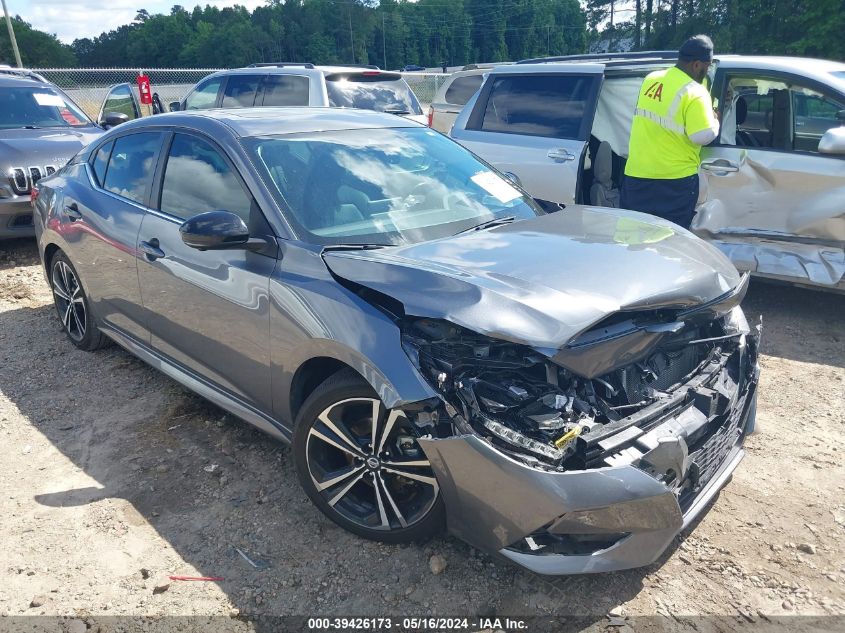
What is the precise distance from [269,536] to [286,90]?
23.7 ft

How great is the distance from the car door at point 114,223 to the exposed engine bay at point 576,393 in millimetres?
2168

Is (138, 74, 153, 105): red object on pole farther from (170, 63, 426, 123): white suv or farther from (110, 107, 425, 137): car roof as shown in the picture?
(110, 107, 425, 137): car roof

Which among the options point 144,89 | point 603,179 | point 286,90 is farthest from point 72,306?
point 144,89

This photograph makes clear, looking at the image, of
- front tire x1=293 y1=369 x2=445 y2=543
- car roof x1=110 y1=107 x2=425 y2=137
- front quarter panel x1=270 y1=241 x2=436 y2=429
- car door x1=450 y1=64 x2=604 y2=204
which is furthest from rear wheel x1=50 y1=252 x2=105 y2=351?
car door x1=450 y1=64 x2=604 y2=204

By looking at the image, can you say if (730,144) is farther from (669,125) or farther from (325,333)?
(325,333)

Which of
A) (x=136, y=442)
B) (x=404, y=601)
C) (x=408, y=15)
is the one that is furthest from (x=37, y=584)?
(x=408, y=15)

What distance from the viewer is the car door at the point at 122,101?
1128 cm

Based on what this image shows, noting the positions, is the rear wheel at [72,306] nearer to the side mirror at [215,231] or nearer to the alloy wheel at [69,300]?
the alloy wheel at [69,300]

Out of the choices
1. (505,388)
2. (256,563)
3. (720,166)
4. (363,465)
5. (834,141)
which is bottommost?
(256,563)

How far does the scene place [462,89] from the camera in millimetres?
7855

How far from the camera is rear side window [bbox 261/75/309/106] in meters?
8.80

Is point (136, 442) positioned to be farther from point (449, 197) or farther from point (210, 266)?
point (449, 197)

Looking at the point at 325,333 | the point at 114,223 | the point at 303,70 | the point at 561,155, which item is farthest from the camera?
the point at 303,70

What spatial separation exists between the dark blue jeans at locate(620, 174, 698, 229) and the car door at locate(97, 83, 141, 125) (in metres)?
8.76
